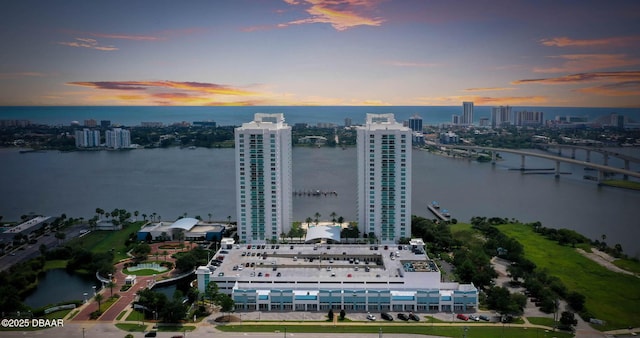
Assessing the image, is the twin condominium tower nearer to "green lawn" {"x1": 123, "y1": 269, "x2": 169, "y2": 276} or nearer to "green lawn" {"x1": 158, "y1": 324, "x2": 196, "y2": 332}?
"green lawn" {"x1": 123, "y1": 269, "x2": 169, "y2": 276}

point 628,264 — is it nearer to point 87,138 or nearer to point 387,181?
point 387,181

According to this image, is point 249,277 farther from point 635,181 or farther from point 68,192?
point 635,181

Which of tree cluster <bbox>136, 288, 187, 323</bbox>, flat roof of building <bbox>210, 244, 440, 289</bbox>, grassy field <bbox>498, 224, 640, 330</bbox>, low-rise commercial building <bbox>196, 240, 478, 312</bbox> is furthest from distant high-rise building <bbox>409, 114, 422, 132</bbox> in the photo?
tree cluster <bbox>136, 288, 187, 323</bbox>

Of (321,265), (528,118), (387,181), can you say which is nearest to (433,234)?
(387,181)

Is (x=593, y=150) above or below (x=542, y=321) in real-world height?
above

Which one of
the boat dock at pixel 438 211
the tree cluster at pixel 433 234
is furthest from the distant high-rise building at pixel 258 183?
the boat dock at pixel 438 211

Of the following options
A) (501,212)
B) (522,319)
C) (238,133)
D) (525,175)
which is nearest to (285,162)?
(238,133)

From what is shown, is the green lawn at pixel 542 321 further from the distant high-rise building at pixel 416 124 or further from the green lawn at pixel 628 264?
the distant high-rise building at pixel 416 124
